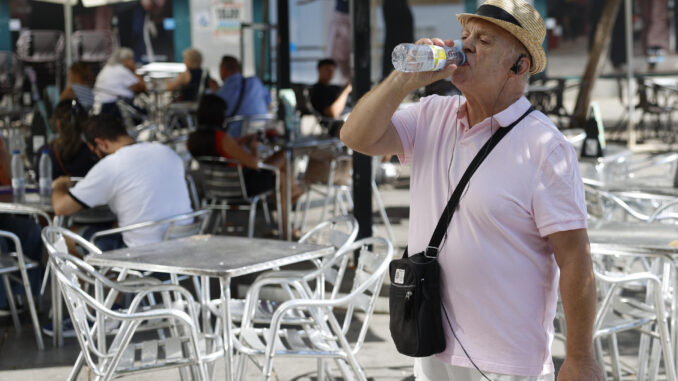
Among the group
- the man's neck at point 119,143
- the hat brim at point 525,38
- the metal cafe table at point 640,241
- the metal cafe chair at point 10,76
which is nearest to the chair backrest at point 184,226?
the man's neck at point 119,143

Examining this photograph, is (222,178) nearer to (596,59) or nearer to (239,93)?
(239,93)

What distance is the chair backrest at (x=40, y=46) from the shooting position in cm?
1652

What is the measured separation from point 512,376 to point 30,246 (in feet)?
14.3

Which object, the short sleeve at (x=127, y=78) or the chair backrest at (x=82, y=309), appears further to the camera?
the short sleeve at (x=127, y=78)

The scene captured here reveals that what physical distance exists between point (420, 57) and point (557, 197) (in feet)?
1.46

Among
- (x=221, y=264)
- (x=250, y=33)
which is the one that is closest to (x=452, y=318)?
(x=221, y=264)

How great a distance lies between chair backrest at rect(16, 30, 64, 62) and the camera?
650 inches

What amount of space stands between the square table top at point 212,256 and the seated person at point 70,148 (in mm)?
1816

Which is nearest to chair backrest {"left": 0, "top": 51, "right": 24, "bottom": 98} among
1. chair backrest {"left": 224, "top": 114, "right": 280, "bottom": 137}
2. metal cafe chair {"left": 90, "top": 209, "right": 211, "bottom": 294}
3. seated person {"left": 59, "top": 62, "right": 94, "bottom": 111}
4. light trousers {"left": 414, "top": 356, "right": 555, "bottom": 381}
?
seated person {"left": 59, "top": 62, "right": 94, "bottom": 111}

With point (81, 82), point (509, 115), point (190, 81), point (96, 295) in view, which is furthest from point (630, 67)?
point (509, 115)

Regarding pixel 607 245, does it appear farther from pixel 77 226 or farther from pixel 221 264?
pixel 77 226

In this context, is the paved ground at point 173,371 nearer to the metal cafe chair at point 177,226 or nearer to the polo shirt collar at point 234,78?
A: the metal cafe chair at point 177,226

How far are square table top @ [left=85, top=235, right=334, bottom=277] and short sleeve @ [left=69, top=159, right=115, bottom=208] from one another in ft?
3.03

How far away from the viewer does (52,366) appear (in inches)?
193
